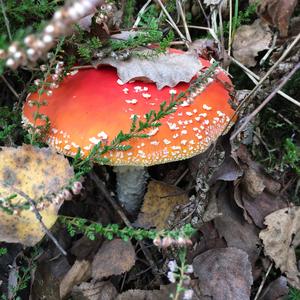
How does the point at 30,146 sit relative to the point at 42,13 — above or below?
below

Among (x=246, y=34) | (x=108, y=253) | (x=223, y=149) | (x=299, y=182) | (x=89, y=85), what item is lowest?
(x=299, y=182)

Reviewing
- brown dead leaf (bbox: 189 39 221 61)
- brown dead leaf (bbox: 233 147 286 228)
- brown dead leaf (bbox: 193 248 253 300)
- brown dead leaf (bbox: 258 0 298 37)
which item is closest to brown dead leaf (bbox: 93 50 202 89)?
brown dead leaf (bbox: 189 39 221 61)

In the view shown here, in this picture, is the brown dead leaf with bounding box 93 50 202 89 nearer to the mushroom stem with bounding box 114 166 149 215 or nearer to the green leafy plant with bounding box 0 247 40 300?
the mushroom stem with bounding box 114 166 149 215

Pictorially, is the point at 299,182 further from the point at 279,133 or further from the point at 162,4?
the point at 162,4

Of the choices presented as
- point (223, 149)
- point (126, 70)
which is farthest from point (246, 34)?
point (126, 70)

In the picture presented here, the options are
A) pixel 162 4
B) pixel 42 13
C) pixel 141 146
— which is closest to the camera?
Answer: pixel 141 146

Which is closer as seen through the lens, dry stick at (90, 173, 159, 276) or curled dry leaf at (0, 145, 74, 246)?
curled dry leaf at (0, 145, 74, 246)

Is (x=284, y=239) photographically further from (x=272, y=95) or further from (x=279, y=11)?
(x=279, y=11)
